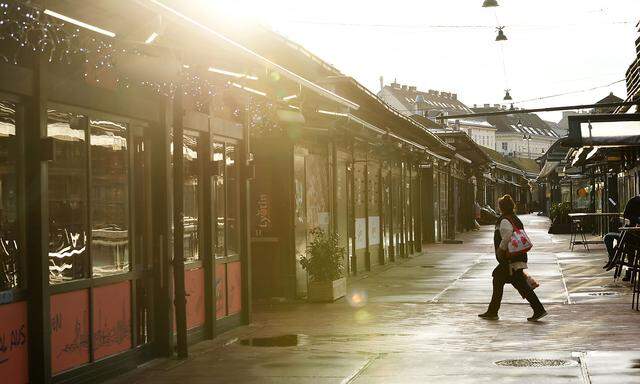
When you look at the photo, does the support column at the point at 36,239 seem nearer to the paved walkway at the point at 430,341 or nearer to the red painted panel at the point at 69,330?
the red painted panel at the point at 69,330

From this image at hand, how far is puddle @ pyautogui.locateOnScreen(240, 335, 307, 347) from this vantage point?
1229cm

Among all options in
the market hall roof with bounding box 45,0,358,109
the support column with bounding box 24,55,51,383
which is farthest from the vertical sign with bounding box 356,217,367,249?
the support column with bounding box 24,55,51,383

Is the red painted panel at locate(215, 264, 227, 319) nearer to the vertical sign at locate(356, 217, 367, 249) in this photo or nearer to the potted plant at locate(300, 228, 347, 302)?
the potted plant at locate(300, 228, 347, 302)

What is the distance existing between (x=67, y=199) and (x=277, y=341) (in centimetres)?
404

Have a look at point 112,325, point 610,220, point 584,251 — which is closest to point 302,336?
point 112,325

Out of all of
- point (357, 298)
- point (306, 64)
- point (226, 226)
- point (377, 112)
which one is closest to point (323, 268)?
point (357, 298)

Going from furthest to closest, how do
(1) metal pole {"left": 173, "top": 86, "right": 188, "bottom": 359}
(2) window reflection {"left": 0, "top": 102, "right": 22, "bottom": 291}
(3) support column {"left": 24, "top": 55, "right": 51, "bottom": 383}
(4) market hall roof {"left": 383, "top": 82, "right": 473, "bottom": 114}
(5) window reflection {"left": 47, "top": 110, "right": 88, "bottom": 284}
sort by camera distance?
(4) market hall roof {"left": 383, "top": 82, "right": 473, "bottom": 114} < (1) metal pole {"left": 173, "top": 86, "right": 188, "bottom": 359} < (5) window reflection {"left": 47, "top": 110, "right": 88, "bottom": 284} < (3) support column {"left": 24, "top": 55, "right": 51, "bottom": 383} < (2) window reflection {"left": 0, "top": 102, "right": 22, "bottom": 291}

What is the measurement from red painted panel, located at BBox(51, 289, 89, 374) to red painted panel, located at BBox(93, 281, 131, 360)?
23 cm

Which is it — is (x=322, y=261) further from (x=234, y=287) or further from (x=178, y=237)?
(x=178, y=237)

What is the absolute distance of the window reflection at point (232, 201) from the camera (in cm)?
1398

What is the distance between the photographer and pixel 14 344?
8.23 metres

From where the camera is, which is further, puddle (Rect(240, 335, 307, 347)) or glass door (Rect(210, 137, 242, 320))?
glass door (Rect(210, 137, 242, 320))

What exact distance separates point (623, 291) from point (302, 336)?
7422 mm

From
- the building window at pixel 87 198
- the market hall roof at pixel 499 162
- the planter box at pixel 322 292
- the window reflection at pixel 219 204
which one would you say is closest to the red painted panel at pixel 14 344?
the building window at pixel 87 198
